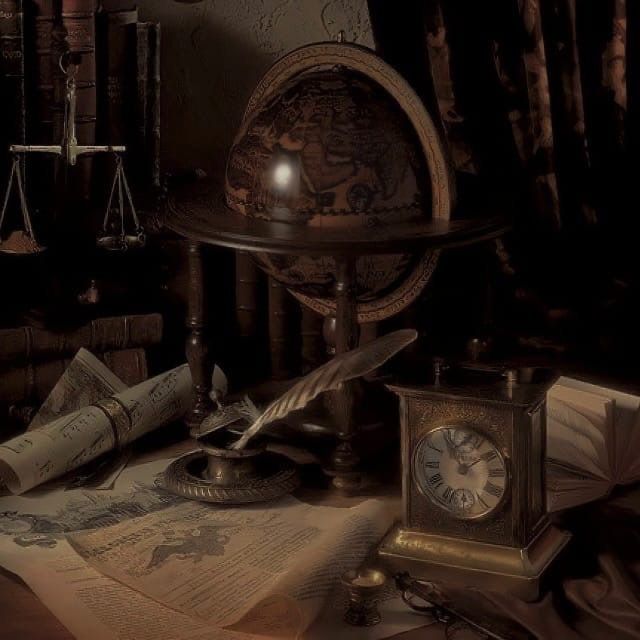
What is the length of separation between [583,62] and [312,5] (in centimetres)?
56

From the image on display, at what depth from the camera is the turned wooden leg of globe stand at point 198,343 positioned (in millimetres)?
2287

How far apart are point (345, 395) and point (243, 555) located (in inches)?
13.5

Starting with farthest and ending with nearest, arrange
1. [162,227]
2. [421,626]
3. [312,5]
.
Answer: [312,5] → [162,227] → [421,626]

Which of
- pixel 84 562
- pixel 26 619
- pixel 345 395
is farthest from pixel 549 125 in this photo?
pixel 26 619

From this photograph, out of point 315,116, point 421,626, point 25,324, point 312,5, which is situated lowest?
point 421,626

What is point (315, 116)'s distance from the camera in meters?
2.00

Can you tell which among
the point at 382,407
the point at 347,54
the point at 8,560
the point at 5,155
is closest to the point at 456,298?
the point at 382,407

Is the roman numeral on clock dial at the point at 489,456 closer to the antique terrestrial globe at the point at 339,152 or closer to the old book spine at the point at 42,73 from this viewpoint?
the antique terrestrial globe at the point at 339,152

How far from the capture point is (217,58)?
259cm

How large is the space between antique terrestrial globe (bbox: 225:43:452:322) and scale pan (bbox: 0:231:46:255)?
0.34m

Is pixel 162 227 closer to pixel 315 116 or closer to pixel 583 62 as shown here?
pixel 315 116

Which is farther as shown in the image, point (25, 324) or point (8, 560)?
point (25, 324)

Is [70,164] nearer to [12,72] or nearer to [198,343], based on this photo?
[12,72]

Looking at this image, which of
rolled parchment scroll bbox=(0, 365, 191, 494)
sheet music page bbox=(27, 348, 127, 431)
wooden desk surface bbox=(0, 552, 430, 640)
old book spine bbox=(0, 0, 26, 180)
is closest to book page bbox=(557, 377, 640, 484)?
wooden desk surface bbox=(0, 552, 430, 640)
